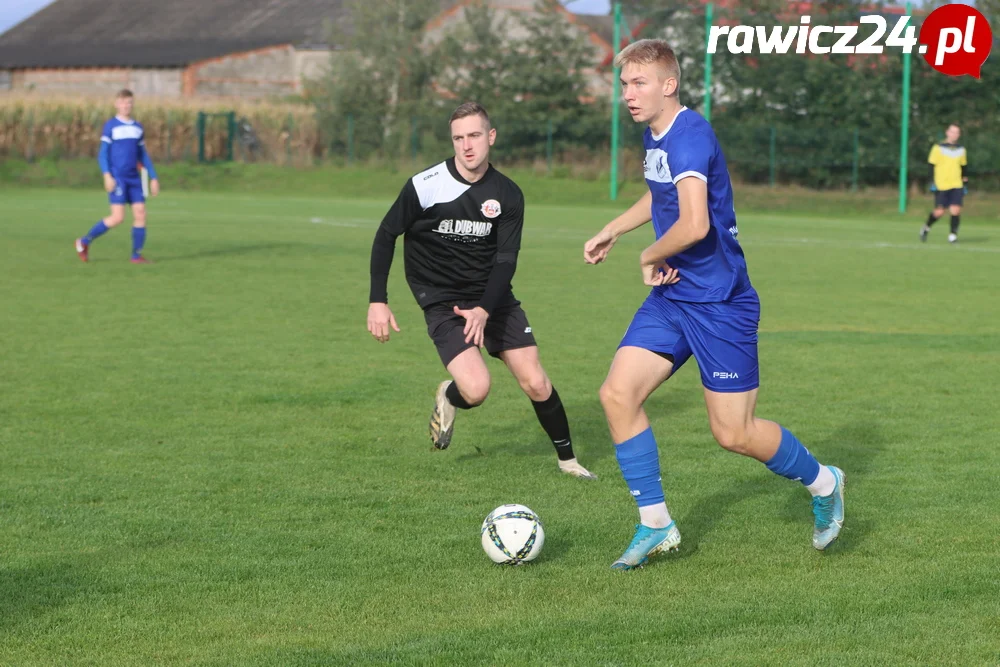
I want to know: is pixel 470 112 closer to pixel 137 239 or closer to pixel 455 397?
pixel 455 397

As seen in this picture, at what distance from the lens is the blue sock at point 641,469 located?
5.42m

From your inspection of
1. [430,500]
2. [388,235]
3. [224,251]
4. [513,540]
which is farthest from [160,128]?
[513,540]

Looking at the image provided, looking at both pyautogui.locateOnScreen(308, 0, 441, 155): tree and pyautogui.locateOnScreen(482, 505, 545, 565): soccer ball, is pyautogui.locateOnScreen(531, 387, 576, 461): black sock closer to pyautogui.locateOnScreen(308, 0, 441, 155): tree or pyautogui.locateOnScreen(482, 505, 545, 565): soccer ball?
pyautogui.locateOnScreen(482, 505, 545, 565): soccer ball

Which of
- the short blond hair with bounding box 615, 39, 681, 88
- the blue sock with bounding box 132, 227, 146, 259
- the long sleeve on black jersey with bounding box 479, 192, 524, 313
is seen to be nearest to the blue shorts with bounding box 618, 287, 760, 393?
the short blond hair with bounding box 615, 39, 681, 88

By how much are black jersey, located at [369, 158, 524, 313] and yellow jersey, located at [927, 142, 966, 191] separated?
64.2 feet

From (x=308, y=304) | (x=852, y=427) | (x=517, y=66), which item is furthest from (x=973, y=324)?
(x=517, y=66)

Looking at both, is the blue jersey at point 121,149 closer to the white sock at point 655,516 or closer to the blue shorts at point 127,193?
the blue shorts at point 127,193

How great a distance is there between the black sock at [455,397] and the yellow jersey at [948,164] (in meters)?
19.7

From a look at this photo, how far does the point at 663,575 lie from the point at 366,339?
7.11 m

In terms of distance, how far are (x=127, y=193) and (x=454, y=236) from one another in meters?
12.5

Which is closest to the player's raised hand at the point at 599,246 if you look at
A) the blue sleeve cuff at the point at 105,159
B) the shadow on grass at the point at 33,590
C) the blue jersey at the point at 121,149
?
the shadow on grass at the point at 33,590

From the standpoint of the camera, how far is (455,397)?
7.18m

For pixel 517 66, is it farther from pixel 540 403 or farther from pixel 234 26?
pixel 540 403

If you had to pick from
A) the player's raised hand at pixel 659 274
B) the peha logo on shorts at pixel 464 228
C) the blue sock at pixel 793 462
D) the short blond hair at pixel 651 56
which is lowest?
the blue sock at pixel 793 462
